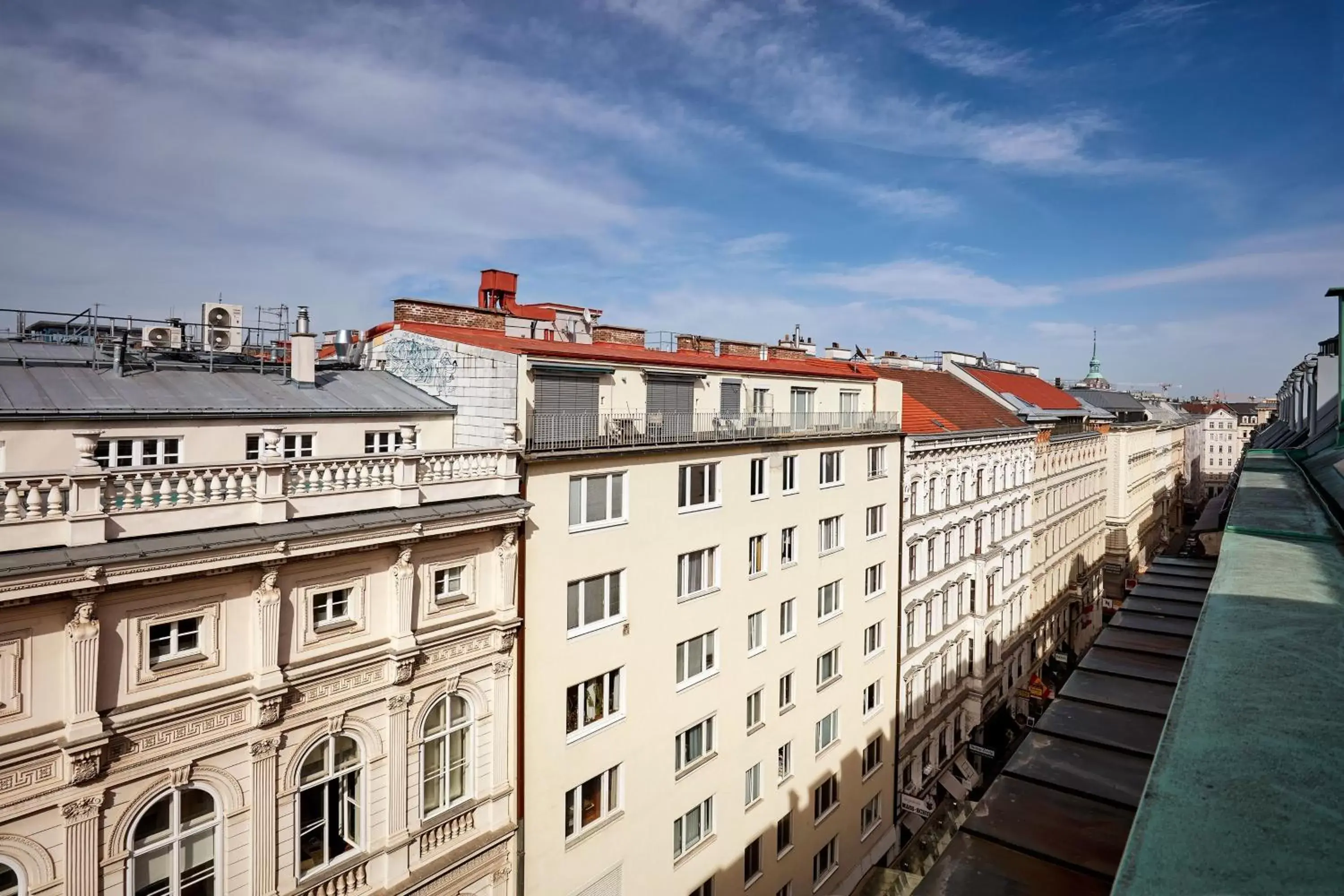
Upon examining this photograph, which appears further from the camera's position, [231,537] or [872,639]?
[872,639]

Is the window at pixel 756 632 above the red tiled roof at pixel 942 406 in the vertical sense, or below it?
below

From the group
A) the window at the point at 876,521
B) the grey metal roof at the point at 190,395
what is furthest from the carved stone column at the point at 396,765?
the window at the point at 876,521

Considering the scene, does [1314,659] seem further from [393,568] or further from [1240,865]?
[393,568]

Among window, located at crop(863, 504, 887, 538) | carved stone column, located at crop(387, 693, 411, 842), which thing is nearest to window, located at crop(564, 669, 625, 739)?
carved stone column, located at crop(387, 693, 411, 842)

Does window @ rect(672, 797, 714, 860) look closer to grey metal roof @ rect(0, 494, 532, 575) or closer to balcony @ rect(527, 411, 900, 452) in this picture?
balcony @ rect(527, 411, 900, 452)

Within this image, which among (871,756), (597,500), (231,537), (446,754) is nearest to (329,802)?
(446,754)

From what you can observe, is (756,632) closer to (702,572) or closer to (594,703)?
(702,572)

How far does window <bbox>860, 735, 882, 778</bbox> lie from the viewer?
3058cm

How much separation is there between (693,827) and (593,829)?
4.68m

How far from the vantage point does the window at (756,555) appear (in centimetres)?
2456

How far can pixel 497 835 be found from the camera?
16.6 meters

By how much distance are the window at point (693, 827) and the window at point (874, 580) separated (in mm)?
11000

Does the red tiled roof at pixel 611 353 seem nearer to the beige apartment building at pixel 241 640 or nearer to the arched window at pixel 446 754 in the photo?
the beige apartment building at pixel 241 640

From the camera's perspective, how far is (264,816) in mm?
12992
